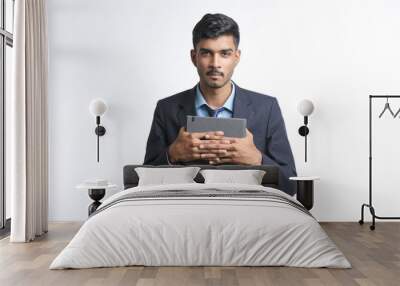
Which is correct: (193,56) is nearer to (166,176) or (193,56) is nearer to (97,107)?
(97,107)

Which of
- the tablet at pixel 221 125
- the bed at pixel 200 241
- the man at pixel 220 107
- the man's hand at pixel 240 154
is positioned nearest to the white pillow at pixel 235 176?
the man's hand at pixel 240 154

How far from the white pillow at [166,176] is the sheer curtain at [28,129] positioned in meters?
1.15

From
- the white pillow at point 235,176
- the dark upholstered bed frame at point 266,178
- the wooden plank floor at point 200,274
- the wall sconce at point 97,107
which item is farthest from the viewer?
the wall sconce at point 97,107

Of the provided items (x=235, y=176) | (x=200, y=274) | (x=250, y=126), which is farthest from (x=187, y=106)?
(x=200, y=274)

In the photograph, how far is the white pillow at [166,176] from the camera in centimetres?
679

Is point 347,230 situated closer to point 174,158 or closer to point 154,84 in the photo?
point 174,158

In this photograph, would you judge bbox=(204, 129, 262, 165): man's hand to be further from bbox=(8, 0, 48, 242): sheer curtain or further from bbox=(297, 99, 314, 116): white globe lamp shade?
bbox=(8, 0, 48, 242): sheer curtain

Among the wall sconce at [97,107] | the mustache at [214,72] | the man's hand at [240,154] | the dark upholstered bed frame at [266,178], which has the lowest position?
the dark upholstered bed frame at [266,178]

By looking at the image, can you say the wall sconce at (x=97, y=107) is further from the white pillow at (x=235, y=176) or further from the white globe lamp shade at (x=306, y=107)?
the white globe lamp shade at (x=306, y=107)

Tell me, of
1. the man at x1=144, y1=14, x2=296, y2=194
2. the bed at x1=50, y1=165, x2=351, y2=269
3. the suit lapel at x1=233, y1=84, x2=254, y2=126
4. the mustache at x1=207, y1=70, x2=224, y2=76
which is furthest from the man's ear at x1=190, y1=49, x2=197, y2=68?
the bed at x1=50, y1=165, x2=351, y2=269

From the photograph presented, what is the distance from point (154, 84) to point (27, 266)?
3370 mm

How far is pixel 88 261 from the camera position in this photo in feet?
15.2

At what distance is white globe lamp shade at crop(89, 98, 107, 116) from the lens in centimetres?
729

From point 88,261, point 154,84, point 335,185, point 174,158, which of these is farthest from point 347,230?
point 88,261
